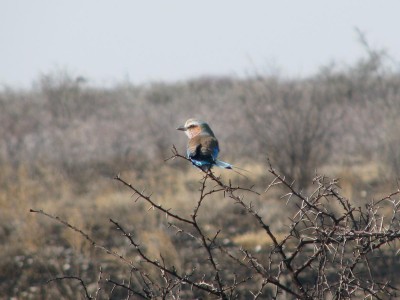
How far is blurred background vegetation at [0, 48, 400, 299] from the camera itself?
10492 millimetres

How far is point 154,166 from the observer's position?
17.7 metres

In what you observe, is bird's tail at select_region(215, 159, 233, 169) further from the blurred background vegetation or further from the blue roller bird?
the blurred background vegetation

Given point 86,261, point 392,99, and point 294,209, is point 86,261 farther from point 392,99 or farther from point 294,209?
point 392,99

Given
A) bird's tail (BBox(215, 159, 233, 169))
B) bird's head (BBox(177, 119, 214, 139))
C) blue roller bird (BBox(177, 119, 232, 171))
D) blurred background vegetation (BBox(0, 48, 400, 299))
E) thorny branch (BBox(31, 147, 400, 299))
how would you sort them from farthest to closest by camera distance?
1. blurred background vegetation (BBox(0, 48, 400, 299))
2. bird's head (BBox(177, 119, 214, 139))
3. blue roller bird (BBox(177, 119, 232, 171))
4. bird's tail (BBox(215, 159, 233, 169))
5. thorny branch (BBox(31, 147, 400, 299))

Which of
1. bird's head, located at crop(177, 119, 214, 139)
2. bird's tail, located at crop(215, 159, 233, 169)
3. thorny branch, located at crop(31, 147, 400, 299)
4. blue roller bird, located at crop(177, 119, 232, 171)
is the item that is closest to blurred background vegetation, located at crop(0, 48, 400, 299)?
thorny branch, located at crop(31, 147, 400, 299)

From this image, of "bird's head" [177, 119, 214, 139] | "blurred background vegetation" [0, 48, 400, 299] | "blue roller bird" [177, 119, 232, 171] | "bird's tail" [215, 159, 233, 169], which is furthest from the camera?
"blurred background vegetation" [0, 48, 400, 299]

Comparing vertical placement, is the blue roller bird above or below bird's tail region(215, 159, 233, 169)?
above

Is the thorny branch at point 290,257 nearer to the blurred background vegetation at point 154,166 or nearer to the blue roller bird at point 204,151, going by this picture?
the blue roller bird at point 204,151

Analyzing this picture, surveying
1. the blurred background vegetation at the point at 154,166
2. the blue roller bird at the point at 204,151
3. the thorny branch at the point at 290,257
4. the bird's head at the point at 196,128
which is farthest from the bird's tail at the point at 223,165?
the blurred background vegetation at the point at 154,166

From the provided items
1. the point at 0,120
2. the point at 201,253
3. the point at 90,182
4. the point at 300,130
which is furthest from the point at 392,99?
the point at 0,120

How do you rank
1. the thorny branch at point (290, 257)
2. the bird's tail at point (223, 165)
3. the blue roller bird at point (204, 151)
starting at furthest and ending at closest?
the blue roller bird at point (204, 151)
the bird's tail at point (223, 165)
the thorny branch at point (290, 257)

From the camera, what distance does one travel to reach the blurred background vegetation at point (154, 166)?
10.5 metres

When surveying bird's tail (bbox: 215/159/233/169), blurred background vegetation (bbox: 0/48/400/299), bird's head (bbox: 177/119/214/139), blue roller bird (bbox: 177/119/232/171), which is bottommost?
blurred background vegetation (bbox: 0/48/400/299)

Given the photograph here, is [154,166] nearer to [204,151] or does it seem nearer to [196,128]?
[196,128]
